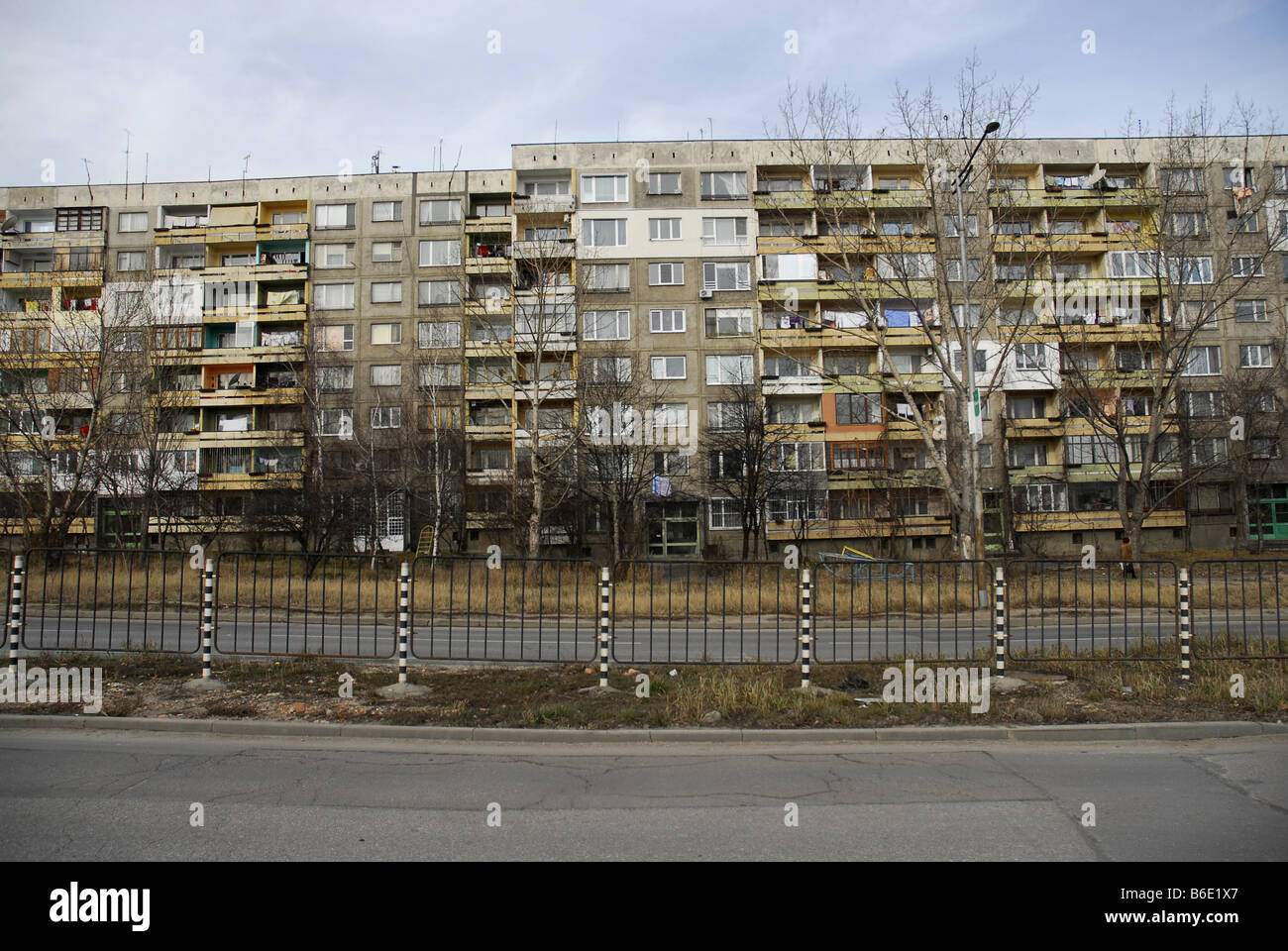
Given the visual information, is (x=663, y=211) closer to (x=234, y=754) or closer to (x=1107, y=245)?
(x=1107, y=245)

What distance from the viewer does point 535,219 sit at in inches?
1880

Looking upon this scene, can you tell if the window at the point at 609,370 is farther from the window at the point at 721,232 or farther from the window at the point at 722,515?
the window at the point at 721,232

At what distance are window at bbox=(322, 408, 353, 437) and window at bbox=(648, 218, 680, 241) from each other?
19578 mm

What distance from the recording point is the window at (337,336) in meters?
48.7

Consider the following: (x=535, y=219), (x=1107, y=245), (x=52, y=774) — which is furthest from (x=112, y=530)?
(x=1107, y=245)

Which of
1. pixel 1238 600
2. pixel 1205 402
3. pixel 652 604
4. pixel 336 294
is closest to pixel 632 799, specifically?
pixel 652 604

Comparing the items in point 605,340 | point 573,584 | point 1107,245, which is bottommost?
point 573,584

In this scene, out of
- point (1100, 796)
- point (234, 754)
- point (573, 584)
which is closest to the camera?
point (1100, 796)

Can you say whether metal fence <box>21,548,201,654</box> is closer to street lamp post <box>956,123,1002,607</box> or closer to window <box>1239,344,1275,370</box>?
street lamp post <box>956,123,1002,607</box>

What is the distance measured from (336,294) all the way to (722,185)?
935 inches

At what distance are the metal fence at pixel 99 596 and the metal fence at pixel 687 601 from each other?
5.79 meters
